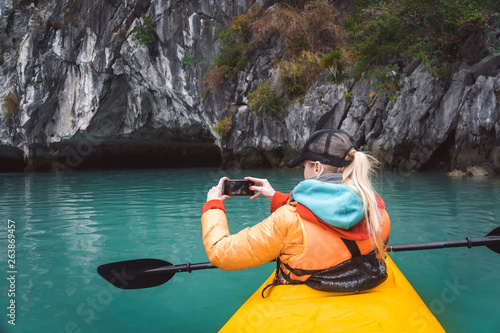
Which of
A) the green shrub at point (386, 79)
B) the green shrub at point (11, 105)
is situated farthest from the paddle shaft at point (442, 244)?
the green shrub at point (11, 105)

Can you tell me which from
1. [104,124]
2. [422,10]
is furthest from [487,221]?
[104,124]

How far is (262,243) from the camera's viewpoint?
161 cm

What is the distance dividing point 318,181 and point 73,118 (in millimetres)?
20618

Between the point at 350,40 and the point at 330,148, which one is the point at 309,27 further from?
the point at 330,148

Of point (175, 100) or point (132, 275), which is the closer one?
point (132, 275)

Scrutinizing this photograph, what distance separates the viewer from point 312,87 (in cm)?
1407

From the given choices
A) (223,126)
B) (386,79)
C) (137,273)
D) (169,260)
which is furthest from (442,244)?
(223,126)

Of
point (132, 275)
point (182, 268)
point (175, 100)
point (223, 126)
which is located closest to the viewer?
point (182, 268)

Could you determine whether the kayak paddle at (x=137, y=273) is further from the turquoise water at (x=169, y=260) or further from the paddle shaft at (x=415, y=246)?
the turquoise water at (x=169, y=260)

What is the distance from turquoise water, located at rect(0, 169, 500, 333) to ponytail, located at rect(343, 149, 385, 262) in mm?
1319

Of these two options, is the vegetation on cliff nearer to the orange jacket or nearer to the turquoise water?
the turquoise water

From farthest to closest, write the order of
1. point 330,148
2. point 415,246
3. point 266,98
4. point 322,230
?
point 266,98 → point 415,246 → point 330,148 → point 322,230

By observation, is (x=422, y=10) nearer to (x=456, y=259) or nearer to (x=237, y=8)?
(x=237, y=8)

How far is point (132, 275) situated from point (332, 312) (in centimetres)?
143
